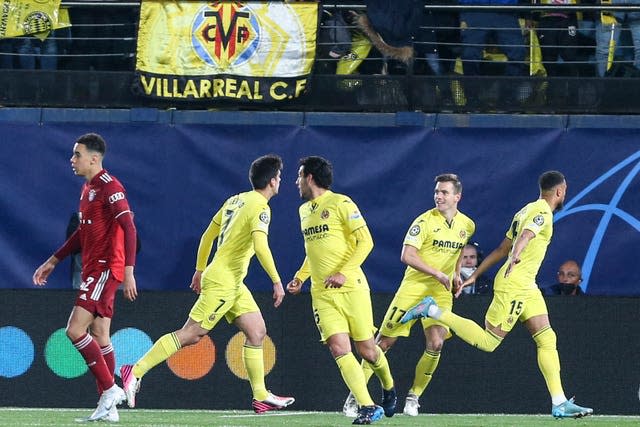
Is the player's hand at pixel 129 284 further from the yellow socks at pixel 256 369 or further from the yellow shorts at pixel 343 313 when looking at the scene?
the yellow socks at pixel 256 369

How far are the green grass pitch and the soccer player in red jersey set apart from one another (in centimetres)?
38

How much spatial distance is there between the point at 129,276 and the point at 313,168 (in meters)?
1.61

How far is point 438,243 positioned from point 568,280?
231 cm

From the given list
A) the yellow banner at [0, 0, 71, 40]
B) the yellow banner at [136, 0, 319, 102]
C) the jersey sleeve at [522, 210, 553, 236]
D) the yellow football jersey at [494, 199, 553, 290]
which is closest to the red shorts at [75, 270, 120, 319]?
the yellow football jersey at [494, 199, 553, 290]

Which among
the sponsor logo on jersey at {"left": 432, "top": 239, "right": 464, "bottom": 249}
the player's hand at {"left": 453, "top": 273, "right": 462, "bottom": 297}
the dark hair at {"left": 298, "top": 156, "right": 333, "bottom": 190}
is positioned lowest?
the player's hand at {"left": 453, "top": 273, "right": 462, "bottom": 297}

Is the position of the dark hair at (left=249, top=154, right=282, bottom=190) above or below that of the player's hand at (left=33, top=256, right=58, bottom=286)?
above

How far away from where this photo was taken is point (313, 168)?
1069 centimetres

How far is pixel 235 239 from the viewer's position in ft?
37.4

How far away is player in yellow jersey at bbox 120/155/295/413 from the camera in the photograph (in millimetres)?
11125

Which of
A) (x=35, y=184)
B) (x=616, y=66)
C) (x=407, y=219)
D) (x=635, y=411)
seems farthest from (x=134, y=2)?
(x=635, y=411)

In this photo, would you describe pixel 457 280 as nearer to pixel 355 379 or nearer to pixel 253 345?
pixel 253 345

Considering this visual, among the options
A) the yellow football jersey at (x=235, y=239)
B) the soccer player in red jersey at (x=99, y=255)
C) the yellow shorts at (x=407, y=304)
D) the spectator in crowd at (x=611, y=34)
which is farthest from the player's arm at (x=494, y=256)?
the spectator in crowd at (x=611, y=34)

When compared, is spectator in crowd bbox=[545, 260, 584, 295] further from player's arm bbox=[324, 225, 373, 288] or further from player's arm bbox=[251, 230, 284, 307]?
player's arm bbox=[251, 230, 284, 307]

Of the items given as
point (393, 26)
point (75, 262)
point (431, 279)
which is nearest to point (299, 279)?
point (431, 279)
